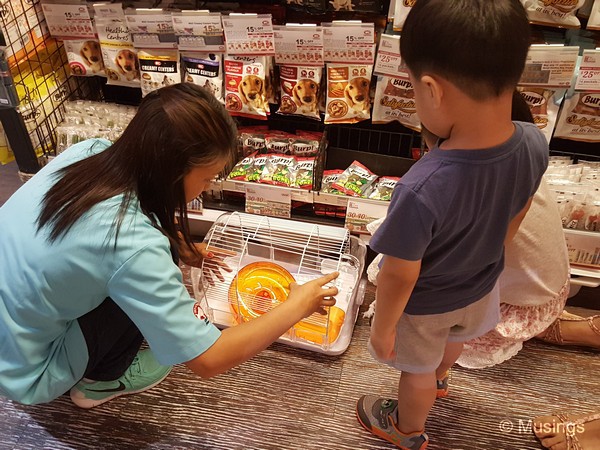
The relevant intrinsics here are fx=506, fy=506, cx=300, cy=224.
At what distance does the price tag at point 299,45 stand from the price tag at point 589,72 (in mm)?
801

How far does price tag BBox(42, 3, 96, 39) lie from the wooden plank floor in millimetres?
1289

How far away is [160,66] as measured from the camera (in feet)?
6.14

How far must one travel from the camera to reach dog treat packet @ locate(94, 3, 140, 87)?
1.82 meters

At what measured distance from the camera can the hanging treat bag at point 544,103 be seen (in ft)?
5.32

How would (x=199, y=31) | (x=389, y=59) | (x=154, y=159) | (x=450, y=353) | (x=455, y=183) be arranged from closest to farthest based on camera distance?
(x=455, y=183)
(x=154, y=159)
(x=450, y=353)
(x=389, y=59)
(x=199, y=31)

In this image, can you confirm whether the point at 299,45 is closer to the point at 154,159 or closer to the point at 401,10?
the point at 401,10

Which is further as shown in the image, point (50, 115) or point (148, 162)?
point (50, 115)

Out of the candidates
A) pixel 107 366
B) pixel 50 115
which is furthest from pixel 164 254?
pixel 50 115

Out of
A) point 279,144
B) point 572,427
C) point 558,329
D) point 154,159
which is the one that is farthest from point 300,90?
point 572,427

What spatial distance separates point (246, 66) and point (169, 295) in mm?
1030

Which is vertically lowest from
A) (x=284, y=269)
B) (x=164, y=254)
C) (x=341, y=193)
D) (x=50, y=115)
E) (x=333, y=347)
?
(x=333, y=347)

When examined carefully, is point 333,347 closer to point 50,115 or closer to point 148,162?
point 148,162

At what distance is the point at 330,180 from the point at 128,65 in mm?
891

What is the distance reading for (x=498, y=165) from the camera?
866 millimetres
